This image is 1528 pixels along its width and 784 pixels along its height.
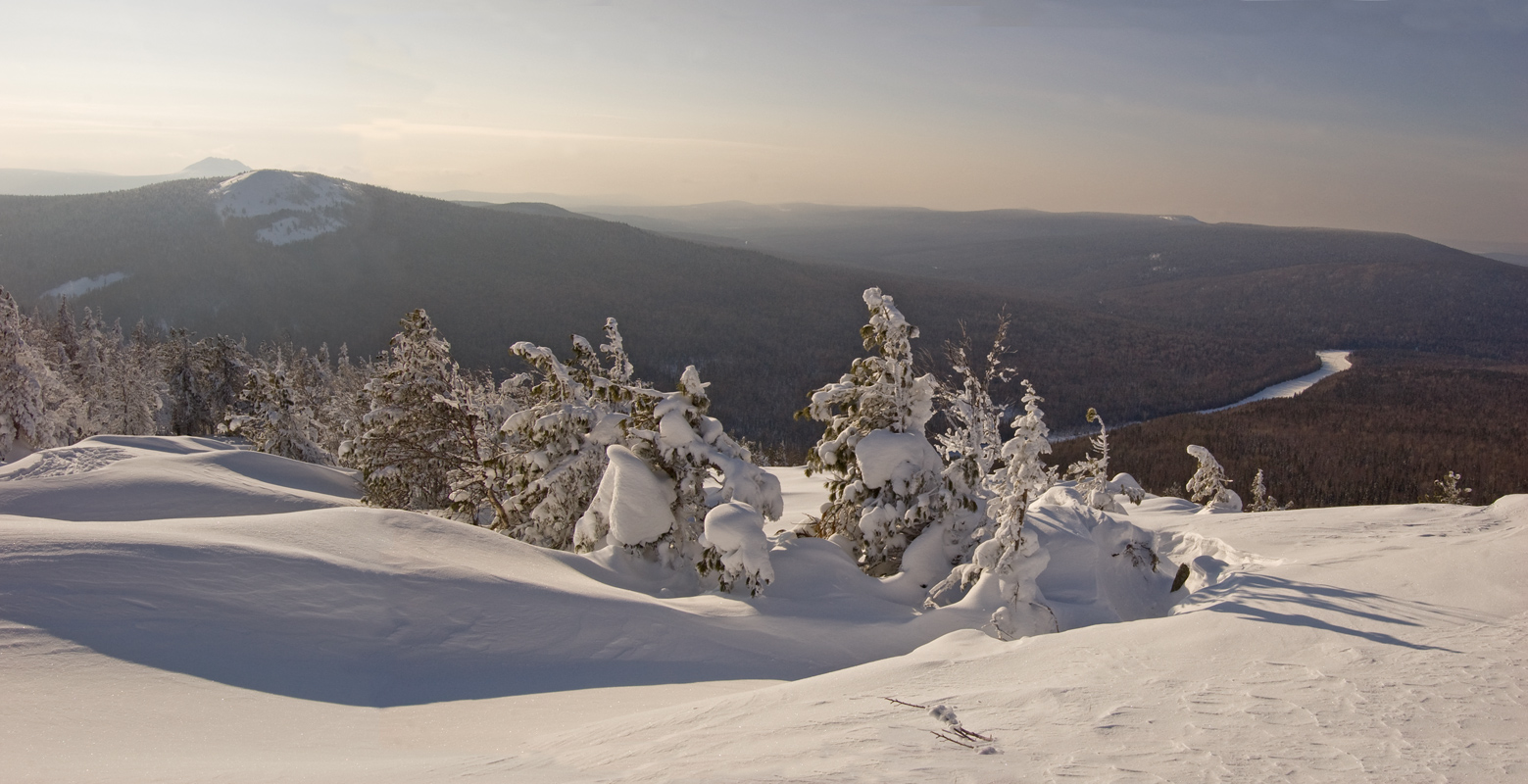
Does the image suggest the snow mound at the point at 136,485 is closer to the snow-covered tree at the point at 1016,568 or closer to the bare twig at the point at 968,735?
the snow-covered tree at the point at 1016,568

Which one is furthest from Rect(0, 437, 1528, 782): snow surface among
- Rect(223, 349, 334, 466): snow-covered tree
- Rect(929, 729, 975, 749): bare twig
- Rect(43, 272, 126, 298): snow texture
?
Rect(43, 272, 126, 298): snow texture

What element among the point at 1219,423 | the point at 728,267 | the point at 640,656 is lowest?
the point at 1219,423

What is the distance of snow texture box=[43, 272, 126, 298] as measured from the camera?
146m

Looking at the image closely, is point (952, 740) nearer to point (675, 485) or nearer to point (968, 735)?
point (968, 735)

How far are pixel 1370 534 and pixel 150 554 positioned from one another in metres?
15.1

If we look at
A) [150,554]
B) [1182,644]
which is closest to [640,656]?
[150,554]

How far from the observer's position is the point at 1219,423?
89.6 meters

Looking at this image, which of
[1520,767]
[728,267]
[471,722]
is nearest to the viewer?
[1520,767]

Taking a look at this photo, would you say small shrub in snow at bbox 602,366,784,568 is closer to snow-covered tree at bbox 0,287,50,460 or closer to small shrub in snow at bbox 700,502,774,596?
small shrub in snow at bbox 700,502,774,596

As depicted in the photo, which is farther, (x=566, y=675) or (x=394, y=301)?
(x=394, y=301)

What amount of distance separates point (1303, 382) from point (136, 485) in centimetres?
16896

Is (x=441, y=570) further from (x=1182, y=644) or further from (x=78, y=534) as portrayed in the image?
(x=1182, y=644)

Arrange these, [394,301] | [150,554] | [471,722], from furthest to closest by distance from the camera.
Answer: [394,301] < [150,554] < [471,722]

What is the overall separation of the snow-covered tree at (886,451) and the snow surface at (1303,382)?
114011mm
